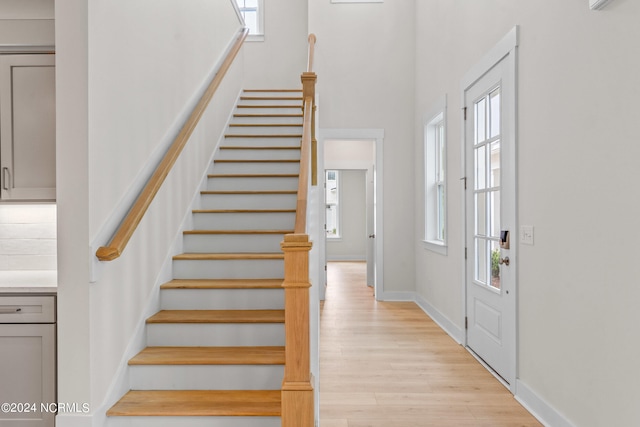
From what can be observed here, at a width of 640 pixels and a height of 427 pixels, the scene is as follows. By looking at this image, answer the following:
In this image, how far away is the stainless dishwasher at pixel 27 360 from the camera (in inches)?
86.7

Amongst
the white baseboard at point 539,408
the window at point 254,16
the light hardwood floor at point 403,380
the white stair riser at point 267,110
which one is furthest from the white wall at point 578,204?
the window at point 254,16

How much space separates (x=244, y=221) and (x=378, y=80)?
3409mm

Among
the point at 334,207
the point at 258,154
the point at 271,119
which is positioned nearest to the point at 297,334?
the point at 258,154

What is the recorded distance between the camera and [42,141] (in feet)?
8.44

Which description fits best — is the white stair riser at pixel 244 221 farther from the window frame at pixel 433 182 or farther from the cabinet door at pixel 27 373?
the window frame at pixel 433 182

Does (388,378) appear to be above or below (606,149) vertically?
below

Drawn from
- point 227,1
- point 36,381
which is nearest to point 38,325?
point 36,381

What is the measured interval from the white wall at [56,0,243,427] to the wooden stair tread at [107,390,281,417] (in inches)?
4.4

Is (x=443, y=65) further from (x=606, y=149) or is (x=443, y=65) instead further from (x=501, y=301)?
(x=606, y=149)

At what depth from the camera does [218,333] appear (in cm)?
269

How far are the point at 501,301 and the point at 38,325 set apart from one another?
2.85 meters

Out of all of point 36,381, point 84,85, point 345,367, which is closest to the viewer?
point 84,85

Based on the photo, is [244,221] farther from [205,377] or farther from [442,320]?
[442,320]

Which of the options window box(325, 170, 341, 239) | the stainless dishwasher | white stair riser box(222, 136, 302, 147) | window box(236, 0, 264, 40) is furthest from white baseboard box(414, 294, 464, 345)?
window box(325, 170, 341, 239)
